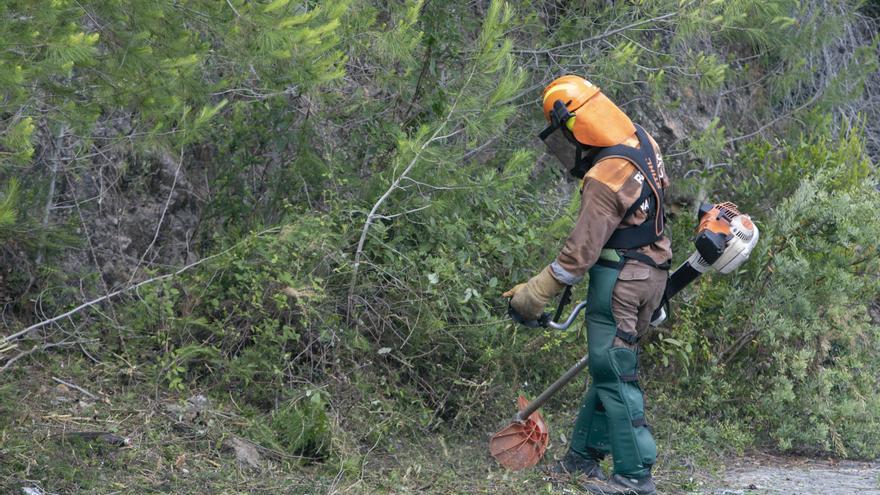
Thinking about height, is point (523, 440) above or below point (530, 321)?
below

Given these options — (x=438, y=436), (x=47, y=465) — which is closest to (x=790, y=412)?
(x=438, y=436)

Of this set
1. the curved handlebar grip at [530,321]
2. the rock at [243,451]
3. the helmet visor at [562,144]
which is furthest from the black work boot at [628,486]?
the rock at [243,451]

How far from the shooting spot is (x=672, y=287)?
530cm

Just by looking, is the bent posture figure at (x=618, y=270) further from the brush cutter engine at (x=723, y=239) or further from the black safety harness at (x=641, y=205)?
the brush cutter engine at (x=723, y=239)

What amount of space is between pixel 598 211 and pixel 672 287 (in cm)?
81

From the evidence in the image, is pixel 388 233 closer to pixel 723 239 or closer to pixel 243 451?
pixel 243 451

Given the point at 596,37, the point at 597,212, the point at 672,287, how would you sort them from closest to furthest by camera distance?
the point at 597,212, the point at 672,287, the point at 596,37

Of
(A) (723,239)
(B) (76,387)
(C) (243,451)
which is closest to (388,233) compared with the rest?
(C) (243,451)

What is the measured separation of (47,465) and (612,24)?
5.19 metres

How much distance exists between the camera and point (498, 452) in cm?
561

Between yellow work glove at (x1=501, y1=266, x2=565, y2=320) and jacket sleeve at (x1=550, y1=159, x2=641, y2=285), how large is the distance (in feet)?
0.36

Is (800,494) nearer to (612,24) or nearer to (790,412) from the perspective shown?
(790,412)

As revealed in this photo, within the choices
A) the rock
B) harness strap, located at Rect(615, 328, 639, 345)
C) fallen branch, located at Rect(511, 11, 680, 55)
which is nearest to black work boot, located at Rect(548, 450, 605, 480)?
harness strap, located at Rect(615, 328, 639, 345)

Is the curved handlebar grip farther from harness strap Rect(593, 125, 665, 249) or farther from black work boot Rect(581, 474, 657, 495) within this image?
black work boot Rect(581, 474, 657, 495)
